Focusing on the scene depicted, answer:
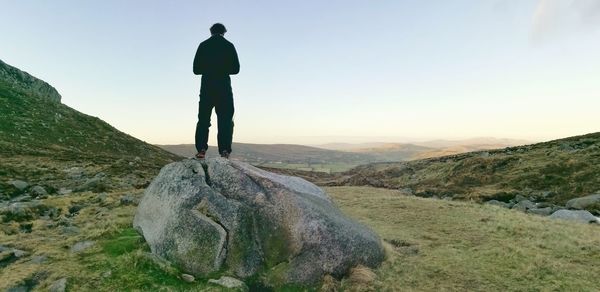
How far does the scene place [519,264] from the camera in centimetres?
1197

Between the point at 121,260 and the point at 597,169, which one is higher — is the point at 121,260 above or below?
below

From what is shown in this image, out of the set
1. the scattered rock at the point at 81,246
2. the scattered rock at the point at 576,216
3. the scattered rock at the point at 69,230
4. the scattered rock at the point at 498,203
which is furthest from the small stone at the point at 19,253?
the scattered rock at the point at 498,203

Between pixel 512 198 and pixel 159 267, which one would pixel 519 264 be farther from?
pixel 512 198

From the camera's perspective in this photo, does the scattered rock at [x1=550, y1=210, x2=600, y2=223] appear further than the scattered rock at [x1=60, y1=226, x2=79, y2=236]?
Yes

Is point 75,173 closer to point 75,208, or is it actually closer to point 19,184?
point 19,184

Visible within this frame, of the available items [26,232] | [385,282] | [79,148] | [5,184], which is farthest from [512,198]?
[79,148]

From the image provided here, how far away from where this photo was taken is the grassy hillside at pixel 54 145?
3095 cm

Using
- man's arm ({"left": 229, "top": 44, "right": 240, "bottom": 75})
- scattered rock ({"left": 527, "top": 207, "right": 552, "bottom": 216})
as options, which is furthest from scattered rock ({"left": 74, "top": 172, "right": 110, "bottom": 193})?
scattered rock ({"left": 527, "top": 207, "right": 552, "bottom": 216})

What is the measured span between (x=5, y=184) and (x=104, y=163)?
13529mm

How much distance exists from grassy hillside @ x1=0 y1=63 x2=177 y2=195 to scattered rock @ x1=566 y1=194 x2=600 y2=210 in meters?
29.2

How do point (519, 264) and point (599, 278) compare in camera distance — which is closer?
point (599, 278)

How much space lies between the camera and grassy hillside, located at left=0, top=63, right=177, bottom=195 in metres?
31.0

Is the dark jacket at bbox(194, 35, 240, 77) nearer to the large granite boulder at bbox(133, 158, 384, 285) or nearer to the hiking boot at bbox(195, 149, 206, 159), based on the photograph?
the hiking boot at bbox(195, 149, 206, 159)

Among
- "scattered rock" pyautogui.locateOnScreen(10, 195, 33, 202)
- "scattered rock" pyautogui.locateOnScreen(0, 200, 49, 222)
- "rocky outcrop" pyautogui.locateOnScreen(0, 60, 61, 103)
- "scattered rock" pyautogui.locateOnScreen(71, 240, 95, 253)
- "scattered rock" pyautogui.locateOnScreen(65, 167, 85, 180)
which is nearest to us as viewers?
"scattered rock" pyautogui.locateOnScreen(71, 240, 95, 253)
